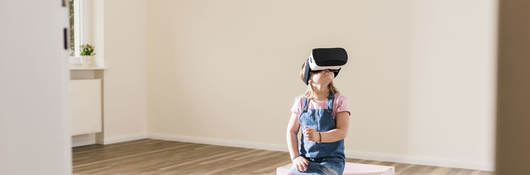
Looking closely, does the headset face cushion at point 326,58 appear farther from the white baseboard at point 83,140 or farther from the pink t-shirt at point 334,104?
the white baseboard at point 83,140

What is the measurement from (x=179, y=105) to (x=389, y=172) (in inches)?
131

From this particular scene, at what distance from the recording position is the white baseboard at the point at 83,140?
5.59 m

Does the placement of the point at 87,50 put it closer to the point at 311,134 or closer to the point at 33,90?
the point at 311,134

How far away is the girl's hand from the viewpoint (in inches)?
102

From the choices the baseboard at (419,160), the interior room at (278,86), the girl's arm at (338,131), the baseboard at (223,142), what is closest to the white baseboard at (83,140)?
the interior room at (278,86)

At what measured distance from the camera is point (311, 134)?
2.59m

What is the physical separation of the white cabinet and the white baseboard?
0.43ft

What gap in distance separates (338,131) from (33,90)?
6.38 ft

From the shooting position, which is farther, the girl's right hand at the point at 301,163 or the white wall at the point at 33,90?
the girl's right hand at the point at 301,163

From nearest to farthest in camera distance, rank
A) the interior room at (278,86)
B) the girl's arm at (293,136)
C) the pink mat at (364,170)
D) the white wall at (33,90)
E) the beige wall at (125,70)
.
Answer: the white wall at (33,90), the girl's arm at (293,136), the pink mat at (364,170), the interior room at (278,86), the beige wall at (125,70)

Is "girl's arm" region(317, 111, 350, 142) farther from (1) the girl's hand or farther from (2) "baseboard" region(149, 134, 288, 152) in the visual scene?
(2) "baseboard" region(149, 134, 288, 152)

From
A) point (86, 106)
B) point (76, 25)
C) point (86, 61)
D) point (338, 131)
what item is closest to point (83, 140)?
point (86, 106)

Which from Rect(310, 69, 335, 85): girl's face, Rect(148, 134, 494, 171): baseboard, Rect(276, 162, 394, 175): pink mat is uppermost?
Rect(310, 69, 335, 85): girl's face

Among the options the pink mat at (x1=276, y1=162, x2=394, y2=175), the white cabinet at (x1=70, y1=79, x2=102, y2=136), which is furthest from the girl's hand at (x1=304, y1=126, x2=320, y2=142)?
the white cabinet at (x1=70, y1=79, x2=102, y2=136)
